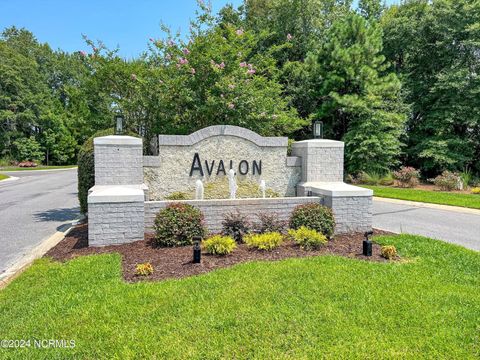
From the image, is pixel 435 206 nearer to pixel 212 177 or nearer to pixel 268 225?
→ pixel 268 225

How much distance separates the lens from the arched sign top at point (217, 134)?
7.98 m

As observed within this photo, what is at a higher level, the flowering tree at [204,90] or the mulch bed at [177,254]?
the flowering tree at [204,90]

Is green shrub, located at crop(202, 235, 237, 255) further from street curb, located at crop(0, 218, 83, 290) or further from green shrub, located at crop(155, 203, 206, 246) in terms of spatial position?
street curb, located at crop(0, 218, 83, 290)

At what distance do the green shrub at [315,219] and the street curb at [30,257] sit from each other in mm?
4569

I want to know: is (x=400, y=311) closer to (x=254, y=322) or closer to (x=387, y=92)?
(x=254, y=322)

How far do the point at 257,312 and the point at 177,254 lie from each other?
2.36 metres

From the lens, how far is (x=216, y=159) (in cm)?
836

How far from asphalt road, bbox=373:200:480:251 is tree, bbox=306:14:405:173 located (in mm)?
7476

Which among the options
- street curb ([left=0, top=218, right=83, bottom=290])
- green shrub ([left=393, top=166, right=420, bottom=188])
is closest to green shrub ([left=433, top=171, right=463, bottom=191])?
green shrub ([left=393, top=166, right=420, bottom=188])

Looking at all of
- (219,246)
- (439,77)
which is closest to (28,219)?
(219,246)

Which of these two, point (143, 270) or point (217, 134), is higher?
point (217, 134)

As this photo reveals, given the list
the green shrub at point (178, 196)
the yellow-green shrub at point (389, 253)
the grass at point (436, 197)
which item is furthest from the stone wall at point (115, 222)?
the grass at point (436, 197)

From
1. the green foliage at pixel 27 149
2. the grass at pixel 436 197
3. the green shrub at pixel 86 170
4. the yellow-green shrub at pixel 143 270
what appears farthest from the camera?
the green foliage at pixel 27 149

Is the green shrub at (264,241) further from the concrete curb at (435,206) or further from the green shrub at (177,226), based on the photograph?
the concrete curb at (435,206)
